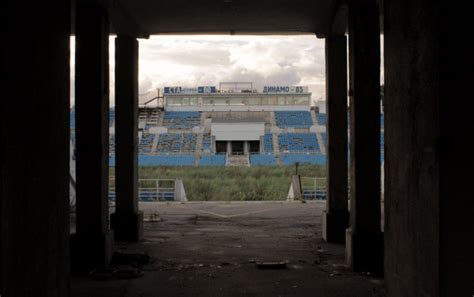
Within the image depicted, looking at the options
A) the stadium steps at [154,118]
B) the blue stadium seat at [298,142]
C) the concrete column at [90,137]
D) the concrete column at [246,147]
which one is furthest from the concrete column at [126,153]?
the stadium steps at [154,118]

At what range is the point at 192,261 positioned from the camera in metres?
9.58

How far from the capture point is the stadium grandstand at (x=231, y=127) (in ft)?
195

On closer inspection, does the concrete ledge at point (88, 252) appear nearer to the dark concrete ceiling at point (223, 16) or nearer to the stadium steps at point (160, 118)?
the dark concrete ceiling at point (223, 16)

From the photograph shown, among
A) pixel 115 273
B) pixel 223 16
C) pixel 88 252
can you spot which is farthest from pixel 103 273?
pixel 223 16

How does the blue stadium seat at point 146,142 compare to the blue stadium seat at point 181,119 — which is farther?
the blue stadium seat at point 181,119

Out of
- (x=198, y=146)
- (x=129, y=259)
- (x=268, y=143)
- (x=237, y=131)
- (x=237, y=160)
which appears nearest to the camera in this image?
(x=129, y=259)

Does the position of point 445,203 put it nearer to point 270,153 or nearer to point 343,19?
point 343,19

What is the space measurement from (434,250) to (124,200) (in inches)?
359

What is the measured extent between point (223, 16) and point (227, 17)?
0.13 m

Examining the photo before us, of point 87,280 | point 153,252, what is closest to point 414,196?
point 87,280

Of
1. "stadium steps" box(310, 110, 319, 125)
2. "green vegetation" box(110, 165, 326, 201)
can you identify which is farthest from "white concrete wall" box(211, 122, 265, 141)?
"green vegetation" box(110, 165, 326, 201)

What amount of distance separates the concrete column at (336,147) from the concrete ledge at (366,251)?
2988 millimetres

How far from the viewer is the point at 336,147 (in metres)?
11.5

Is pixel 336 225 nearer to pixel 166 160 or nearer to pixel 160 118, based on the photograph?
pixel 166 160
